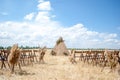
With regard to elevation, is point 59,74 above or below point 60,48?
below

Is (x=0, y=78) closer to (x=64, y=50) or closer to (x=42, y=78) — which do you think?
(x=42, y=78)

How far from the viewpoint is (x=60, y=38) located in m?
43.2

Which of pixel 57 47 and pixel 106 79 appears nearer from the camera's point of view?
pixel 106 79

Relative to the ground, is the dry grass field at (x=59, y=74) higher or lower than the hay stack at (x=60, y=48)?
lower

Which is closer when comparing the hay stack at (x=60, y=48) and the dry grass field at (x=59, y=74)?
the dry grass field at (x=59, y=74)

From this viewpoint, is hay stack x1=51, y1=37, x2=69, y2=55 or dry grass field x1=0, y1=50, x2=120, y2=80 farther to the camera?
hay stack x1=51, y1=37, x2=69, y2=55

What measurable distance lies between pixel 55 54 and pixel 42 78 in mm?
27526

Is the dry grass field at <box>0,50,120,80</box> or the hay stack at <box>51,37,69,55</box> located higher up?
the hay stack at <box>51,37,69,55</box>

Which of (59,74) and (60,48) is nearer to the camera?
(59,74)

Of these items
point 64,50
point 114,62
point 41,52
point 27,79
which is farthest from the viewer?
point 64,50

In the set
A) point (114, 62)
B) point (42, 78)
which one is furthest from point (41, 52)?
point (42, 78)

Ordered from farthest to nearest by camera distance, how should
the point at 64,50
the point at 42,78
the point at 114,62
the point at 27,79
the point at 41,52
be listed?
the point at 64,50, the point at 41,52, the point at 114,62, the point at 42,78, the point at 27,79

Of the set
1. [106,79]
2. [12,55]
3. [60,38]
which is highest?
[60,38]

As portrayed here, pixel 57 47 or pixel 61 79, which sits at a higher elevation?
pixel 57 47
